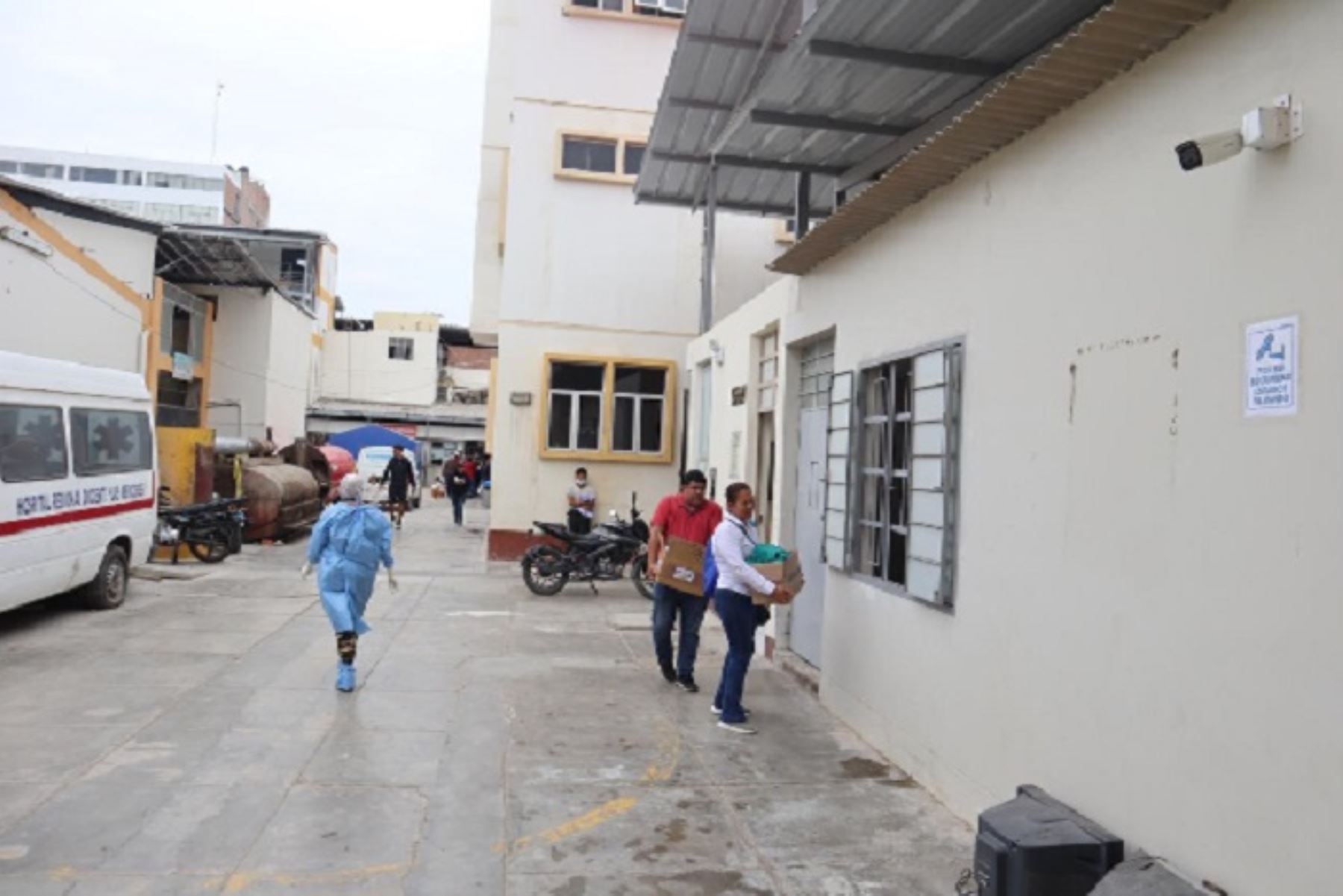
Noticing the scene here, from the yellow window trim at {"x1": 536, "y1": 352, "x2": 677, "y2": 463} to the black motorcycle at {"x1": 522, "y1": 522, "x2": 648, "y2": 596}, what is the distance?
291 cm

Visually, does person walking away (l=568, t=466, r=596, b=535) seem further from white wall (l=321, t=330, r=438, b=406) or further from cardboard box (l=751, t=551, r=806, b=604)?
white wall (l=321, t=330, r=438, b=406)

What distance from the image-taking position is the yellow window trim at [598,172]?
15.3 metres

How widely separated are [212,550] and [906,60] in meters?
12.1

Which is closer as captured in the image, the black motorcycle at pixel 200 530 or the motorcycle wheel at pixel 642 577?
the motorcycle wheel at pixel 642 577

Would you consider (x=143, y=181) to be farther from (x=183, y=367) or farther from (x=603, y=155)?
(x=603, y=155)

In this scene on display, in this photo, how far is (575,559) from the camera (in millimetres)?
12352

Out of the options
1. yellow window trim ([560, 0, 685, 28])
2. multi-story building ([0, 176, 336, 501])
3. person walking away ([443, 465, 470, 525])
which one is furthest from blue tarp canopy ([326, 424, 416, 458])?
yellow window trim ([560, 0, 685, 28])

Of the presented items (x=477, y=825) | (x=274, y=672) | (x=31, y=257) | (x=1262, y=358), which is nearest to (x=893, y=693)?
(x=477, y=825)

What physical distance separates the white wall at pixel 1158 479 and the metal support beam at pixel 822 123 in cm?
207

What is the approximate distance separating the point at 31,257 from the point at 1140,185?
1628 centimetres

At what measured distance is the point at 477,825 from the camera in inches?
180

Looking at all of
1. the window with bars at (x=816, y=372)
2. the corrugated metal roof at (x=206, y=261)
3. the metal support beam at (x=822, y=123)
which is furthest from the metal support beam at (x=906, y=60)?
the corrugated metal roof at (x=206, y=261)

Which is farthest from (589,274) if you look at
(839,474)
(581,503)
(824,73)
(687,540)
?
(824,73)

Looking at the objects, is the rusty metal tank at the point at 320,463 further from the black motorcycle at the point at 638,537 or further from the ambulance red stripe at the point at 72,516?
the ambulance red stripe at the point at 72,516
